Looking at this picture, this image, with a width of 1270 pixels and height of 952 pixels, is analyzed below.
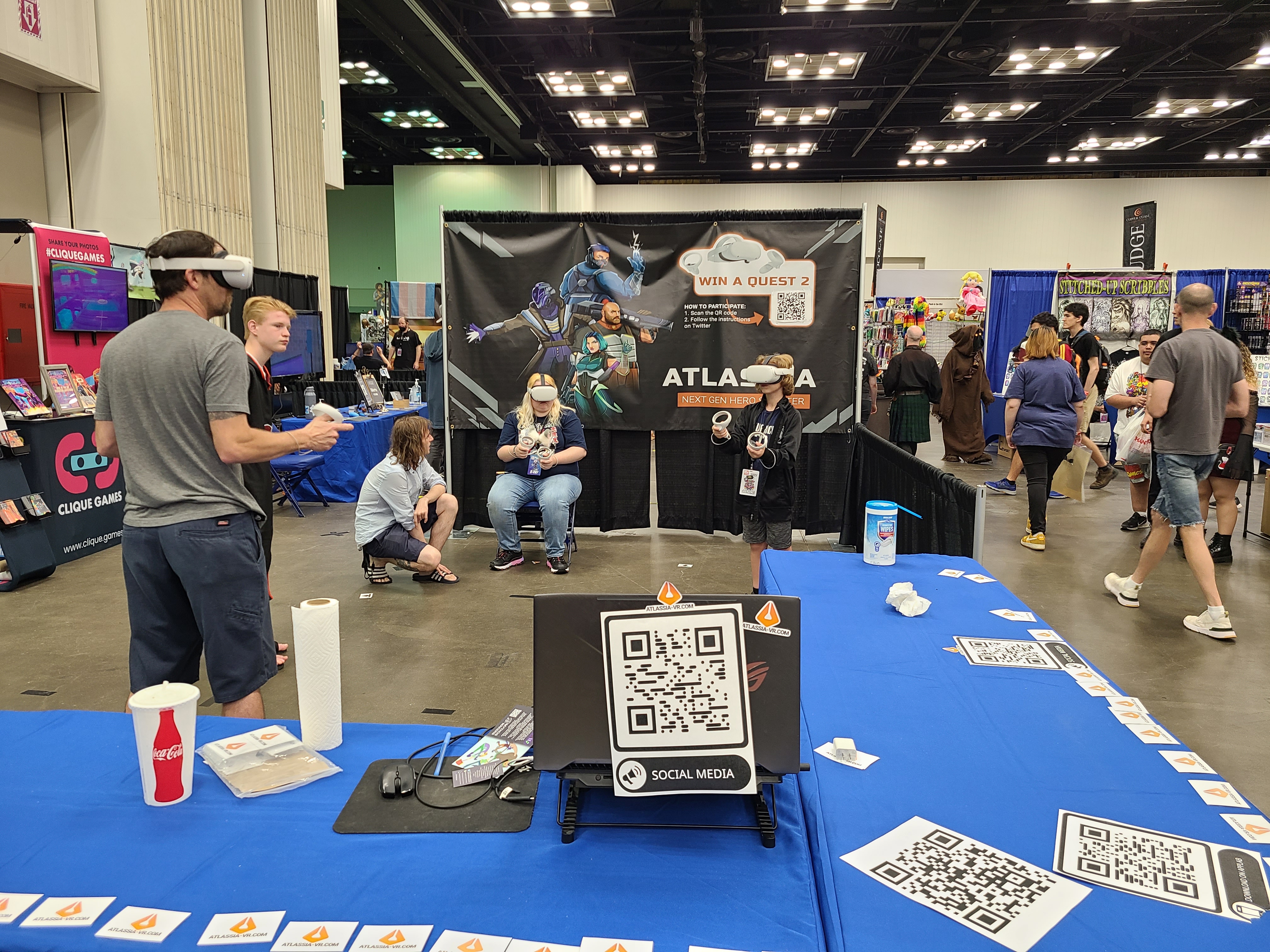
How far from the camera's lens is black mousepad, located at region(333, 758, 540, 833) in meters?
1.39

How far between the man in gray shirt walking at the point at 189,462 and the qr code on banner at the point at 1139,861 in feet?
6.03

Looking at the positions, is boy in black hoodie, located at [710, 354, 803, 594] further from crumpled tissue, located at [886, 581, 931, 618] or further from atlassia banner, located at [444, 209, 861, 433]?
crumpled tissue, located at [886, 581, 931, 618]

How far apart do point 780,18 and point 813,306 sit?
609 cm

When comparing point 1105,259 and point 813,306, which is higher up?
point 1105,259

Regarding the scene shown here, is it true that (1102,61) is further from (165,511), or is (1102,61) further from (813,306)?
(165,511)

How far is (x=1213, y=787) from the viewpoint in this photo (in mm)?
1548

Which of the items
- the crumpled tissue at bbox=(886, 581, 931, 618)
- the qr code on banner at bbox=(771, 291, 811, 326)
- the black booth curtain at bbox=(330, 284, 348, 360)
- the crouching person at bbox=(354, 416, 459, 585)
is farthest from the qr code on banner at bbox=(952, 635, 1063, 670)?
the black booth curtain at bbox=(330, 284, 348, 360)

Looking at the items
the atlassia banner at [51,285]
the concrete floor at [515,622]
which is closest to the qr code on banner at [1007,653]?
the concrete floor at [515,622]

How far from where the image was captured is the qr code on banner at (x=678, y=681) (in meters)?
1.38

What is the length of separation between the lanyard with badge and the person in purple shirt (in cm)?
260

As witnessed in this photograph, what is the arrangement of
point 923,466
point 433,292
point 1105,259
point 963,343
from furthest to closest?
point 1105,259 < point 433,292 < point 963,343 < point 923,466

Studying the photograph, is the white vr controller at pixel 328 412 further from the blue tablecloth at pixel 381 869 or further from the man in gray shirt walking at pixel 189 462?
the blue tablecloth at pixel 381 869

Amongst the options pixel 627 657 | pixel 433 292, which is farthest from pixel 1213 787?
pixel 433 292

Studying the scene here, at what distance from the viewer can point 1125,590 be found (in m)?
4.89
